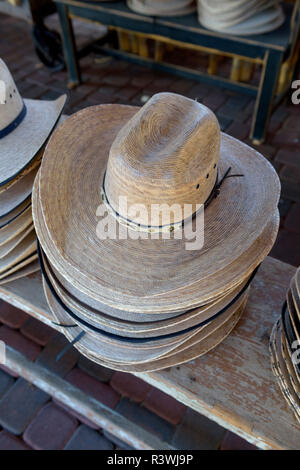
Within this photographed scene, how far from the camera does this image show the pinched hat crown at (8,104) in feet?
3.98

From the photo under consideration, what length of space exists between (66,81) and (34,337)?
2.51m

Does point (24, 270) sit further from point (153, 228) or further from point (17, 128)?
point (153, 228)

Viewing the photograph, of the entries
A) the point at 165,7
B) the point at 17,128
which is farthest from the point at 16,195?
the point at 165,7

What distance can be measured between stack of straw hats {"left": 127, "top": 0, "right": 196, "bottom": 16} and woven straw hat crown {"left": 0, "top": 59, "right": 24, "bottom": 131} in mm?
1809

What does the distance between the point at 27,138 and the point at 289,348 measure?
38.8 inches

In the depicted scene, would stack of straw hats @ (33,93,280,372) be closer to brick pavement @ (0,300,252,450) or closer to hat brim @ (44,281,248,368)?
hat brim @ (44,281,248,368)

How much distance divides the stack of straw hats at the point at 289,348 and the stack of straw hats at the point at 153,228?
0.40 ft

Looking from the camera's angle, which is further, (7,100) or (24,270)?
(24,270)

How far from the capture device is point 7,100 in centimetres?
124

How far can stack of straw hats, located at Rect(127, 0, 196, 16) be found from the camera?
2.68 m

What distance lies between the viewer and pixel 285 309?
3.50 feet

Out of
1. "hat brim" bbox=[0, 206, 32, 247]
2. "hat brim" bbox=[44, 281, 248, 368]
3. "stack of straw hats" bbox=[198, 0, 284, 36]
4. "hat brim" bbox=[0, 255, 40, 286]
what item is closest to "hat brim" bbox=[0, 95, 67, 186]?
"hat brim" bbox=[0, 206, 32, 247]
